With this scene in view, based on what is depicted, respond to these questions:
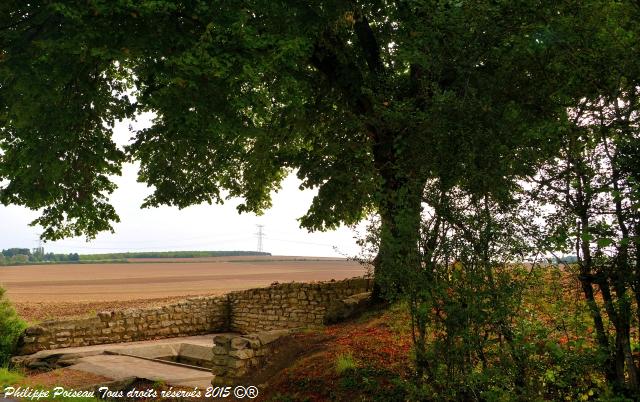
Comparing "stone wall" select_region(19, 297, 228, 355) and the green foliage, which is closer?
the green foliage

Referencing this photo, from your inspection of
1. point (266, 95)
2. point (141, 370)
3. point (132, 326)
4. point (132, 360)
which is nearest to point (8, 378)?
point (132, 360)

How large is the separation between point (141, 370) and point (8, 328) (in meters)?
6.42

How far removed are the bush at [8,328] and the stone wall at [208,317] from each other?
0.28 meters

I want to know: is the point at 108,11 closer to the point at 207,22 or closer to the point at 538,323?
the point at 207,22

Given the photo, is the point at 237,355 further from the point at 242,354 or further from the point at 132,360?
the point at 132,360

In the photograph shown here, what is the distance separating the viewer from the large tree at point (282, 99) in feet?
23.2

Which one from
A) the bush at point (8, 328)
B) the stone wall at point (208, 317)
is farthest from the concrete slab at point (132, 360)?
the bush at point (8, 328)

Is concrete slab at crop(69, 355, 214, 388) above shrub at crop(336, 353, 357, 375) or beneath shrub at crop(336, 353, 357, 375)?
beneath

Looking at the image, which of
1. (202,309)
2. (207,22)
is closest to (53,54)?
(207,22)

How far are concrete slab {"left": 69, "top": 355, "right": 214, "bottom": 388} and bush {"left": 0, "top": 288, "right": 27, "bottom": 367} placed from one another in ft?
10.8

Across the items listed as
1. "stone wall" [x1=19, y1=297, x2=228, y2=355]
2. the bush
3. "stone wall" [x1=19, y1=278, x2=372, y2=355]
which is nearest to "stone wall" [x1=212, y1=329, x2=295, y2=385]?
"stone wall" [x1=19, y1=278, x2=372, y2=355]

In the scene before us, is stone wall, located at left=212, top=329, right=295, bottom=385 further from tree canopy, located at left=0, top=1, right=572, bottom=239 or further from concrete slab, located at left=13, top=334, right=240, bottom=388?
tree canopy, located at left=0, top=1, right=572, bottom=239

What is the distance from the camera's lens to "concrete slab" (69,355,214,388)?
39.3 ft

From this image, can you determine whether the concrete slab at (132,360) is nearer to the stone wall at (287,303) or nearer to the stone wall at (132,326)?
the stone wall at (132,326)
